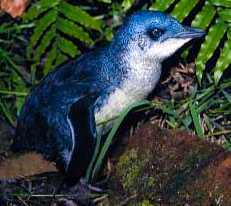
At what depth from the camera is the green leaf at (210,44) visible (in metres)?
4.71

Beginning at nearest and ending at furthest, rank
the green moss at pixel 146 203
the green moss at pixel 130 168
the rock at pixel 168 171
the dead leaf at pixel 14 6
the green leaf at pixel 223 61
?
the rock at pixel 168 171
the green moss at pixel 146 203
the green moss at pixel 130 168
the green leaf at pixel 223 61
the dead leaf at pixel 14 6

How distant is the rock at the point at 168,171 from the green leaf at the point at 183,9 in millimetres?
784

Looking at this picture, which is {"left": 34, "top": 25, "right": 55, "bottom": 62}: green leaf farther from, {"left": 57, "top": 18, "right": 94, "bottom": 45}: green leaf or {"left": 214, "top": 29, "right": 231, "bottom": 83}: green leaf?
{"left": 214, "top": 29, "right": 231, "bottom": 83}: green leaf

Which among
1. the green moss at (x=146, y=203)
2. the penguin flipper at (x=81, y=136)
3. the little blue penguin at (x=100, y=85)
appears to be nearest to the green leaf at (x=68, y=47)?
the little blue penguin at (x=100, y=85)

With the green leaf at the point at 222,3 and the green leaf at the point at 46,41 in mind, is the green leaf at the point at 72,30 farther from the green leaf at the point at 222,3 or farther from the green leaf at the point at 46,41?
the green leaf at the point at 222,3

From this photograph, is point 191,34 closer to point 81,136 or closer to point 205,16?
point 205,16

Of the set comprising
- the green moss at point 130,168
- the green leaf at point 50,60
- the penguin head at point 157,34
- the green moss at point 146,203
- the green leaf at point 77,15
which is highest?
the penguin head at point 157,34

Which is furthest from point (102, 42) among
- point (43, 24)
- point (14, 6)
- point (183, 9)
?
point (183, 9)

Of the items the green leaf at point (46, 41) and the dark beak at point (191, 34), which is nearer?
the dark beak at point (191, 34)

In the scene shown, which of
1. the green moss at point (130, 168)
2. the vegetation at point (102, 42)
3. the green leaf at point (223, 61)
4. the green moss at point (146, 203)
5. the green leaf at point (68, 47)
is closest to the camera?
the green moss at point (146, 203)

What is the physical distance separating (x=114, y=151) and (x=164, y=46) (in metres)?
0.82

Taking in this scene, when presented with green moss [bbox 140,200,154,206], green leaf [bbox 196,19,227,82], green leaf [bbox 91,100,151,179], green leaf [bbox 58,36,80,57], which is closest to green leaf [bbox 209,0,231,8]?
green leaf [bbox 196,19,227,82]

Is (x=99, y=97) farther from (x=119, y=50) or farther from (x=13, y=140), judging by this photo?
(x=13, y=140)

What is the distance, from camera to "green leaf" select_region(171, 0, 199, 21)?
482cm
